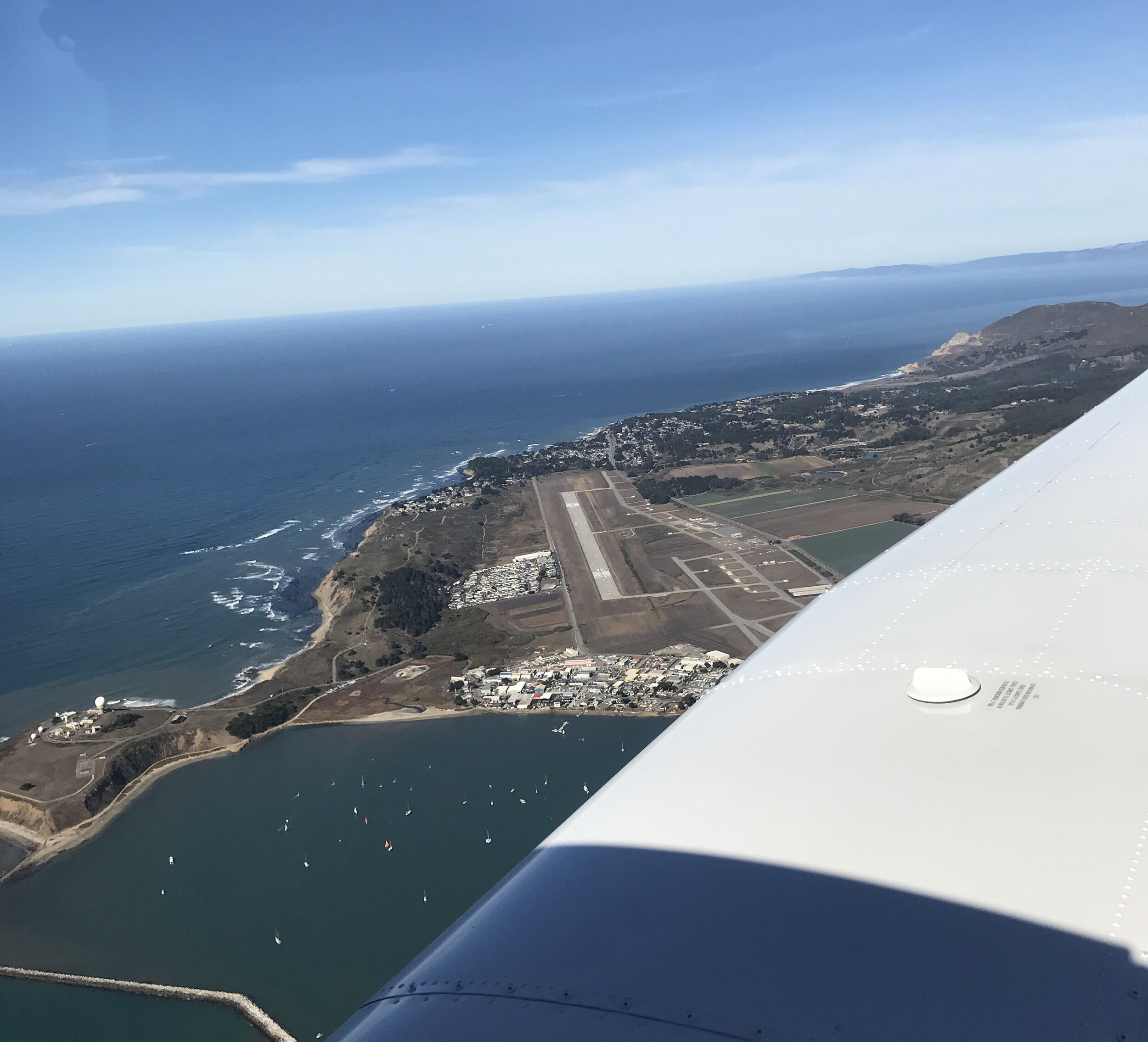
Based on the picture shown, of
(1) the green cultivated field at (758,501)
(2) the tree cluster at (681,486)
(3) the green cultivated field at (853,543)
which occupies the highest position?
(2) the tree cluster at (681,486)

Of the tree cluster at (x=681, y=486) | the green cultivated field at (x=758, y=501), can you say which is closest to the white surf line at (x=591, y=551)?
the tree cluster at (x=681, y=486)

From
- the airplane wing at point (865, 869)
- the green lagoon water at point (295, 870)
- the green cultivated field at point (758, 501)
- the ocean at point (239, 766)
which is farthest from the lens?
the green cultivated field at point (758, 501)

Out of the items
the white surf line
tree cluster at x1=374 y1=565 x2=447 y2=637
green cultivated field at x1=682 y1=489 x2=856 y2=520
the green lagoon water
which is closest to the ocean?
the green lagoon water

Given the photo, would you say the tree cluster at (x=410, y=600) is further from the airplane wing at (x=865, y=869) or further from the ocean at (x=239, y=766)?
the airplane wing at (x=865, y=869)

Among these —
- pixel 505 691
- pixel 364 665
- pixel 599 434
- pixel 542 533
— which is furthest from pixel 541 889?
pixel 599 434

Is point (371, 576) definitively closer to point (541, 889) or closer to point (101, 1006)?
point (101, 1006)

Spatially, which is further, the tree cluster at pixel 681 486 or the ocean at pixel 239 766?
the tree cluster at pixel 681 486

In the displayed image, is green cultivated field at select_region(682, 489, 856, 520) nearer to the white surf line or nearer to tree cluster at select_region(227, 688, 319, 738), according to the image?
the white surf line

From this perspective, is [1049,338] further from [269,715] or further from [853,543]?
[269,715]

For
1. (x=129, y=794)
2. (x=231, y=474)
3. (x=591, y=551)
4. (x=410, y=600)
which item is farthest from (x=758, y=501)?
(x=231, y=474)
